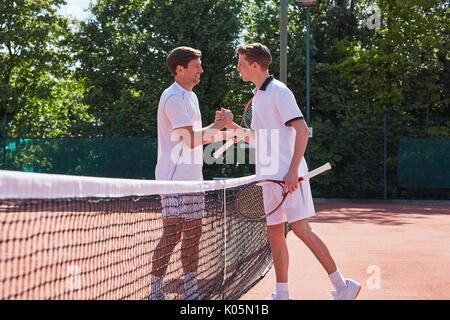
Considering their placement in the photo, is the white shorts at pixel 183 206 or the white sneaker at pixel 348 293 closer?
the white shorts at pixel 183 206

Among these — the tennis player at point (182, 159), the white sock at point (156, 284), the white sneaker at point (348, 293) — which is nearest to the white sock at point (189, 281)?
the tennis player at point (182, 159)

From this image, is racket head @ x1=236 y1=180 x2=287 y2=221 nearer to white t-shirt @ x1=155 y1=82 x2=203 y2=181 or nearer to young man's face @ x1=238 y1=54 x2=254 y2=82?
white t-shirt @ x1=155 y1=82 x2=203 y2=181

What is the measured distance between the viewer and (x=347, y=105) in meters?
17.9

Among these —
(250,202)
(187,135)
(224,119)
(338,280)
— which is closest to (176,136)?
(187,135)

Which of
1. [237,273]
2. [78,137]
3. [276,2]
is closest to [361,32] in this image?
[276,2]

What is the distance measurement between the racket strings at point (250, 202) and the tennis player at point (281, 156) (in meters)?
0.23

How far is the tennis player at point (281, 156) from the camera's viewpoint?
11.9ft

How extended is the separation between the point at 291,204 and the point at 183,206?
2.16 feet

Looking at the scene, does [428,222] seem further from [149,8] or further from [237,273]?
[149,8]

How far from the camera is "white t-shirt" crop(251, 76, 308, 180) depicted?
11.9 ft

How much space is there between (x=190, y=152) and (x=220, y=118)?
1.14ft

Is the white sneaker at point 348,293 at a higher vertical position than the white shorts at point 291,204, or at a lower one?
lower

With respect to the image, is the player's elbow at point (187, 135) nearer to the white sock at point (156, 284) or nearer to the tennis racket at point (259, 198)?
the tennis racket at point (259, 198)

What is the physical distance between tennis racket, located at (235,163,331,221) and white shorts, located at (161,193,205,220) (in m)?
0.31
